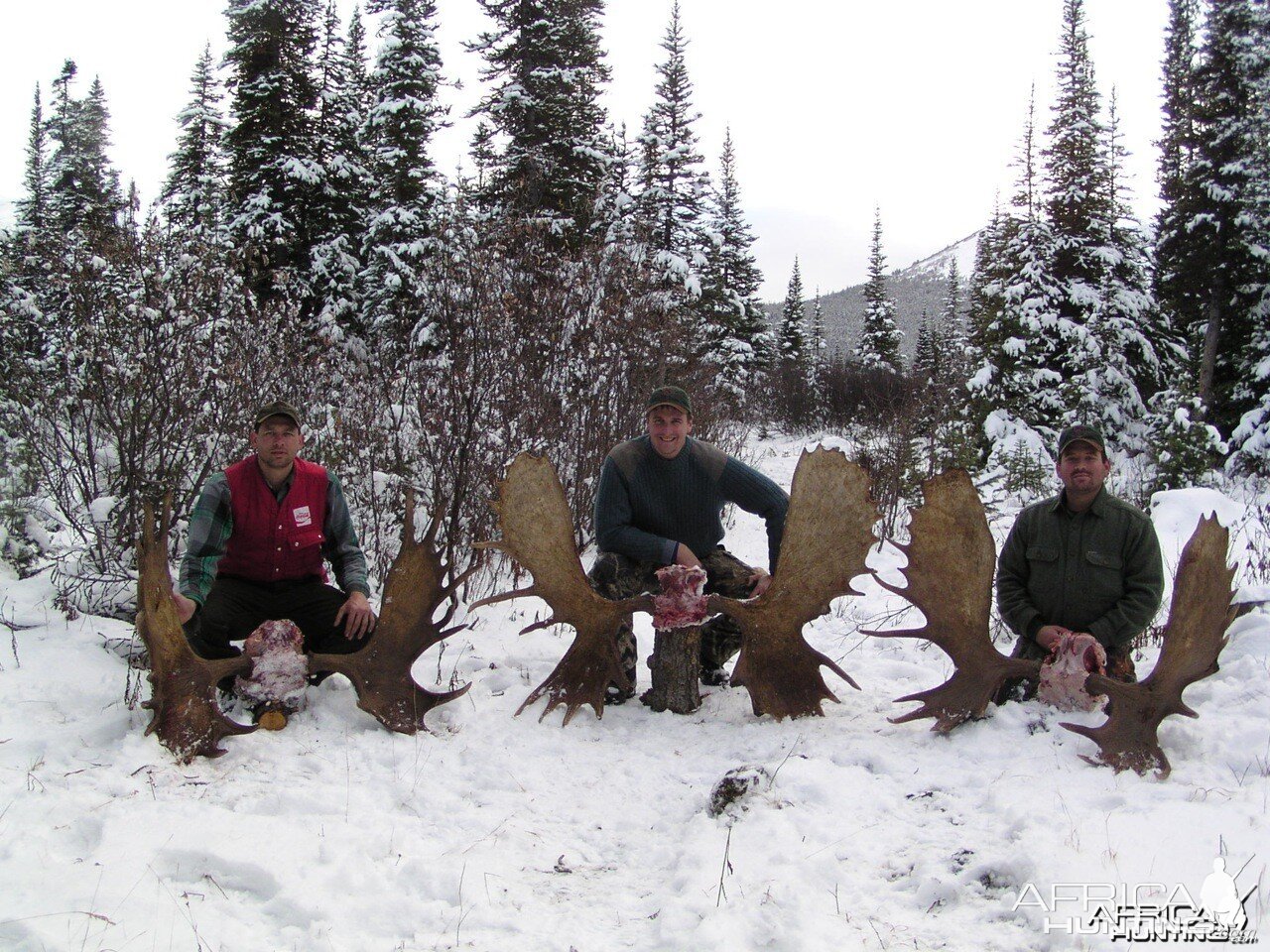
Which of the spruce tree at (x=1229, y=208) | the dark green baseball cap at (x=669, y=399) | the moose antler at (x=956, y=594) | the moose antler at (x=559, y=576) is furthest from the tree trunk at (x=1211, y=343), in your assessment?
the moose antler at (x=559, y=576)

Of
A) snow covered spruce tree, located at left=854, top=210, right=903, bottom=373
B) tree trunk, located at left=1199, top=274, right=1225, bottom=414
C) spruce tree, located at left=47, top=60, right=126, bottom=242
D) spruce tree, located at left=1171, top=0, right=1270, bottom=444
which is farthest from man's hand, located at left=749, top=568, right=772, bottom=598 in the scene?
snow covered spruce tree, located at left=854, top=210, right=903, bottom=373

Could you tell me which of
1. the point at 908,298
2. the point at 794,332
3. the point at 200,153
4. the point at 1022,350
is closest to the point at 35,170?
the point at 200,153

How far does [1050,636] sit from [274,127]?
1929 centimetres

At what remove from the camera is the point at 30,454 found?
518 centimetres

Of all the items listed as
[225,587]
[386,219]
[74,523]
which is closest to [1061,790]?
[225,587]

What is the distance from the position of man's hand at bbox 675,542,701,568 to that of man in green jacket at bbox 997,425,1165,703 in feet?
4.96

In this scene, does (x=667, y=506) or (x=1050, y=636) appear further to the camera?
(x=667, y=506)

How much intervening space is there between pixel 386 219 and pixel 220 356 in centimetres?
1140

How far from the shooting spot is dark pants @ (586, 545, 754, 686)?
412cm

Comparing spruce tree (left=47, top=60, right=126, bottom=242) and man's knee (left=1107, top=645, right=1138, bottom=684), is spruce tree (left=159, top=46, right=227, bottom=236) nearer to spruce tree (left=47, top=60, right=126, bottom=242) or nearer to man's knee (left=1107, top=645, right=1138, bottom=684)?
spruce tree (left=47, top=60, right=126, bottom=242)

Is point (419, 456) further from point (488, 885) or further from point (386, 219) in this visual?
point (386, 219)

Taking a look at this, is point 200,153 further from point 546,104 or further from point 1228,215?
point 1228,215

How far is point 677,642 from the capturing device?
12.6ft

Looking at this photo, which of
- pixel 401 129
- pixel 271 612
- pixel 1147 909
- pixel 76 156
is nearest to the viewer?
pixel 1147 909
